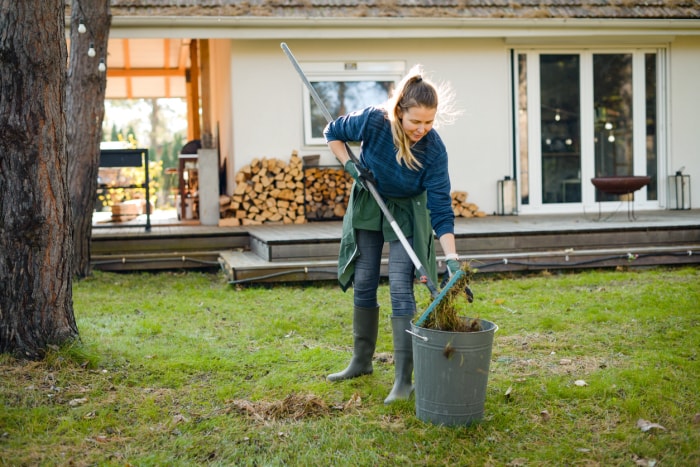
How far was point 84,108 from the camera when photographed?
7.26m

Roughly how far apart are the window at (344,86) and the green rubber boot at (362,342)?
6.18 meters

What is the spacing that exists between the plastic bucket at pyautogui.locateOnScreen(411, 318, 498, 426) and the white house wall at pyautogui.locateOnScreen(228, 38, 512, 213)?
6929 mm

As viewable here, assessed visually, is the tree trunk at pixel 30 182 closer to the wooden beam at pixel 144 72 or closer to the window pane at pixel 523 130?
the window pane at pixel 523 130

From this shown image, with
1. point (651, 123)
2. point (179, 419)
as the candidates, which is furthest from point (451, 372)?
point (651, 123)

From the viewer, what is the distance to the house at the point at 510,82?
9.59 m

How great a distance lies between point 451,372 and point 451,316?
0.23 meters

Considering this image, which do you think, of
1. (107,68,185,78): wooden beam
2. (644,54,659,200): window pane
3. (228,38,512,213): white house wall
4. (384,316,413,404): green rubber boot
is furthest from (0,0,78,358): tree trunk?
(107,68,185,78): wooden beam

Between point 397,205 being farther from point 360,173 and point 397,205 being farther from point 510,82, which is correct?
point 510,82

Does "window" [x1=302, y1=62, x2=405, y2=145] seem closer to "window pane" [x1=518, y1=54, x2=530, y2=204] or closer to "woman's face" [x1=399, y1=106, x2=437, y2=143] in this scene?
"window pane" [x1=518, y1=54, x2=530, y2=204]

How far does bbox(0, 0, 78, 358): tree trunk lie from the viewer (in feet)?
13.4

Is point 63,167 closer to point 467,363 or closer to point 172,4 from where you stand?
point 467,363

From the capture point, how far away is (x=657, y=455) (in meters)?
2.98

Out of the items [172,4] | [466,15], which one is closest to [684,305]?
[466,15]

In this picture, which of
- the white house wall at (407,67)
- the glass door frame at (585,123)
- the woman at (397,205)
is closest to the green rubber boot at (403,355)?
the woman at (397,205)
